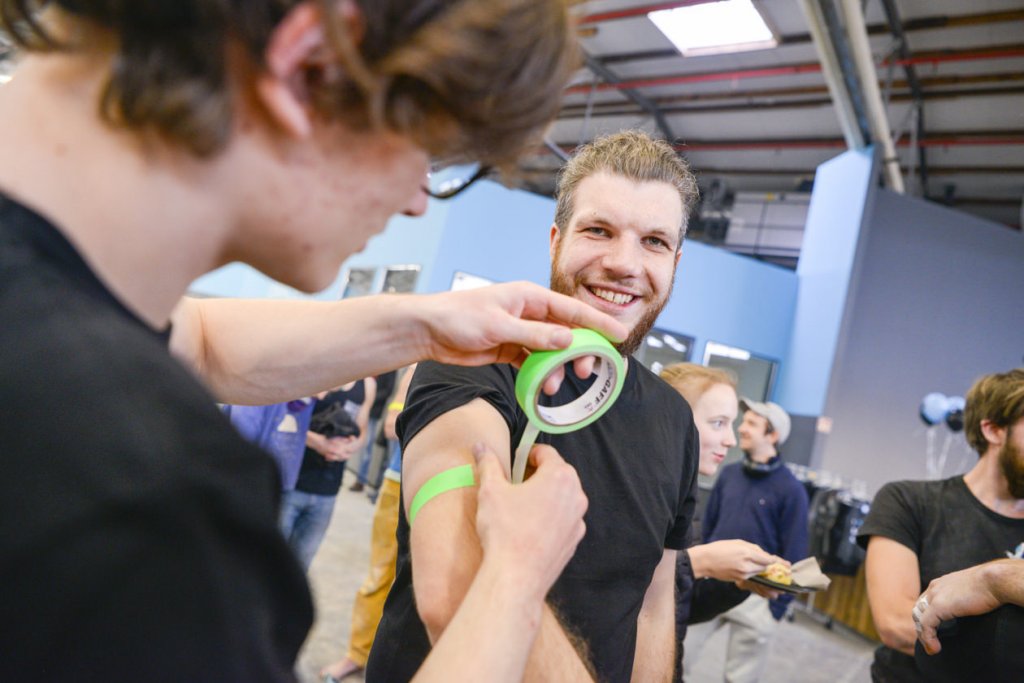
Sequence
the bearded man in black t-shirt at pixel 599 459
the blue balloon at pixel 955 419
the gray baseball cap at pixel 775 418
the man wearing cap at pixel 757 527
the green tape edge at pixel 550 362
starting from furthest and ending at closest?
the blue balloon at pixel 955 419, the gray baseball cap at pixel 775 418, the man wearing cap at pixel 757 527, the green tape edge at pixel 550 362, the bearded man in black t-shirt at pixel 599 459

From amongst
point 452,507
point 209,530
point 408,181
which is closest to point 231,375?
point 452,507

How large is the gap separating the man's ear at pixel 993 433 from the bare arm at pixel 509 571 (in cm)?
199

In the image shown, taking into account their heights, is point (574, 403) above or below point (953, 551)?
above

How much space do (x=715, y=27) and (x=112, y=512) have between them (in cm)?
800

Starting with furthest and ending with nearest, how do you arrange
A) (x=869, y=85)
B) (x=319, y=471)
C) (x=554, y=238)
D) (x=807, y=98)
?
1. (x=807, y=98)
2. (x=869, y=85)
3. (x=319, y=471)
4. (x=554, y=238)

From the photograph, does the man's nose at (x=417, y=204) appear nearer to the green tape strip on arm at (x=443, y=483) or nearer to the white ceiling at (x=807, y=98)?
the green tape strip on arm at (x=443, y=483)

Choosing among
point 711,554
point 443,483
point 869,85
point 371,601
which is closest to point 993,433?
point 711,554

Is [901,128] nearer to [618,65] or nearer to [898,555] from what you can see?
[618,65]

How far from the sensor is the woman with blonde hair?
237cm

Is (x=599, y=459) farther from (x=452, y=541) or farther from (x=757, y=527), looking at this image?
(x=757, y=527)

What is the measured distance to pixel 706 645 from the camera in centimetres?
509

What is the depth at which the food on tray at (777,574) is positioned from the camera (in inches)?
91.8

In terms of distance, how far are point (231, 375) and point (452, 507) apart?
1.46ft

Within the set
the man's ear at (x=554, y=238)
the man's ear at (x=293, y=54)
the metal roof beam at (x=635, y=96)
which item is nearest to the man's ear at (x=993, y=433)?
the man's ear at (x=554, y=238)
